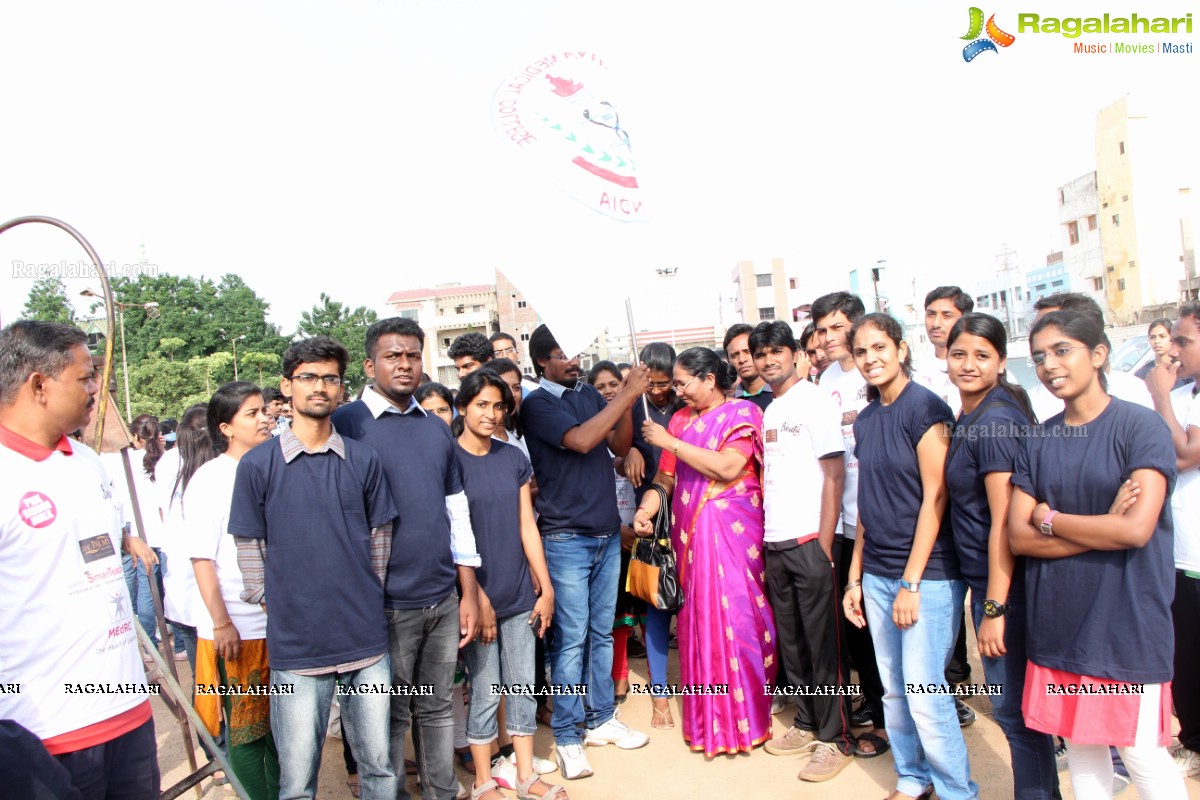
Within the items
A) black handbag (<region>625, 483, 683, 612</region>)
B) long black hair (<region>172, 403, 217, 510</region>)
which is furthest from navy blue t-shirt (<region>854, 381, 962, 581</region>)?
long black hair (<region>172, 403, 217, 510</region>)

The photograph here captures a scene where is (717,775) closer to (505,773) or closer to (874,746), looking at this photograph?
(874,746)

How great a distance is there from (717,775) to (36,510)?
117 inches

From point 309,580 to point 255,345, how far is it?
58850mm

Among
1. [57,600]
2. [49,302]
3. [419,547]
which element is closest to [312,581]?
[419,547]

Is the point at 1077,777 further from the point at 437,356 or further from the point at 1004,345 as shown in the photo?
the point at 437,356

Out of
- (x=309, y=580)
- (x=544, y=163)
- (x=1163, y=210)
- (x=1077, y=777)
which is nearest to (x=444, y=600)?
(x=309, y=580)

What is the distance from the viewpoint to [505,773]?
142 inches

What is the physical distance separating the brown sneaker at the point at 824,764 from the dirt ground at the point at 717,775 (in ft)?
0.10

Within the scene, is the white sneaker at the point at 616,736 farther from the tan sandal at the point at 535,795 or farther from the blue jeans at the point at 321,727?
the blue jeans at the point at 321,727

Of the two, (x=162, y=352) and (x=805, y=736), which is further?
(x=162, y=352)

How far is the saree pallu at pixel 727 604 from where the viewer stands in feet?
12.2

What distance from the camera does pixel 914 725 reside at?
312 centimetres

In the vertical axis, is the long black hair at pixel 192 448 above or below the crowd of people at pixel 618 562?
above

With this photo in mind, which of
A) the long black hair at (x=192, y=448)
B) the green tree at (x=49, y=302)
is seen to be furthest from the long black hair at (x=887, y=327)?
the green tree at (x=49, y=302)
